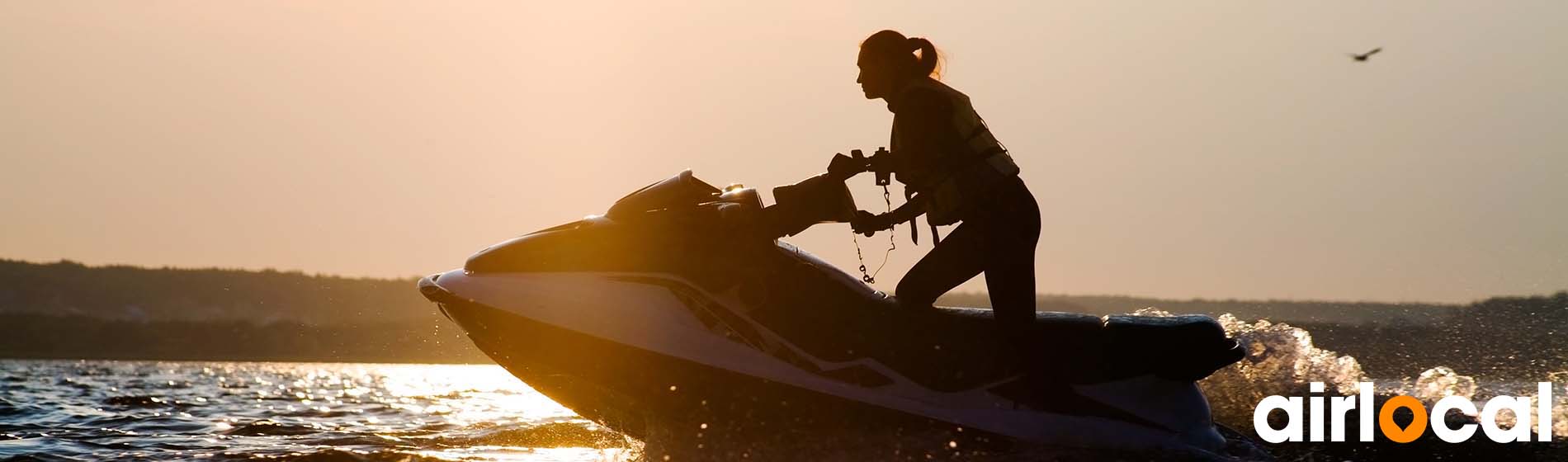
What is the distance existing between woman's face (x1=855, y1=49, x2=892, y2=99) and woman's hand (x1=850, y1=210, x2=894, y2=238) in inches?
24.8

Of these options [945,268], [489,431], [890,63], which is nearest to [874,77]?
[890,63]

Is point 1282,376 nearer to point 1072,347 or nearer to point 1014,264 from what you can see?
point 1072,347

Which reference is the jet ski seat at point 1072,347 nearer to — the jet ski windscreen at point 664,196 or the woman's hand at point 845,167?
the woman's hand at point 845,167

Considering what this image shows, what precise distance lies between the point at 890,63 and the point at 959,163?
57 centimetres

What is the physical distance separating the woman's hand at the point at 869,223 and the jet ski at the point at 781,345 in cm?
16

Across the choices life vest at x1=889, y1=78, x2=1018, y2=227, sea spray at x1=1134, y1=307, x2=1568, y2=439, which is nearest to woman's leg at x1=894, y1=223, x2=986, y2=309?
life vest at x1=889, y1=78, x2=1018, y2=227

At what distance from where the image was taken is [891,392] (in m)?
6.00

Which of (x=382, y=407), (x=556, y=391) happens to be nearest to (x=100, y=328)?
(x=382, y=407)

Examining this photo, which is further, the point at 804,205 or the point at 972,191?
the point at 804,205

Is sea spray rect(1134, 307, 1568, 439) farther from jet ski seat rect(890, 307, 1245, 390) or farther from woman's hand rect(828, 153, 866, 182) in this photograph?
woman's hand rect(828, 153, 866, 182)

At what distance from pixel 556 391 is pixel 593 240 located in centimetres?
100

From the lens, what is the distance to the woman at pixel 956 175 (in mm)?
5844

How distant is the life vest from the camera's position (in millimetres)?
5852

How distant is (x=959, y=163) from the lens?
19.3 ft
